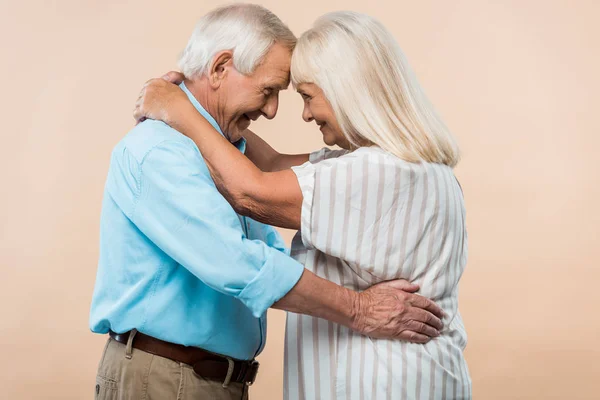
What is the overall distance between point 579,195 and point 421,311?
2731 mm

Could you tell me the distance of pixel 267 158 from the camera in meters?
2.48

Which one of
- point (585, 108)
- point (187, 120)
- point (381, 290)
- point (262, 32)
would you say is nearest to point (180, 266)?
point (187, 120)

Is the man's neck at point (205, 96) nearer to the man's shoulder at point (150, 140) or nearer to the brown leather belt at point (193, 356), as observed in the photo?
the man's shoulder at point (150, 140)

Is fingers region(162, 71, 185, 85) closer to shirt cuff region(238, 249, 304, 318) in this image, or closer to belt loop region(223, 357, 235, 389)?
shirt cuff region(238, 249, 304, 318)

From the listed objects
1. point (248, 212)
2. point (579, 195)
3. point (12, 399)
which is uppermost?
point (248, 212)

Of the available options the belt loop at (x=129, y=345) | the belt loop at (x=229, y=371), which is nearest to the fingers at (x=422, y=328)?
the belt loop at (x=229, y=371)

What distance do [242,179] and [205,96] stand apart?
35 centimetres

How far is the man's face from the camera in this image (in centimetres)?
204

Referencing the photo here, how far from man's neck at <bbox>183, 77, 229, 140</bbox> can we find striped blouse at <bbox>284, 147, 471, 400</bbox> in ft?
1.06

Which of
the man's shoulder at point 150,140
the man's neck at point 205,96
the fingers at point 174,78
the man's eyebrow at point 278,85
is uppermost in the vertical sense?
the man's eyebrow at point 278,85

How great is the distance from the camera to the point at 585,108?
14.3ft

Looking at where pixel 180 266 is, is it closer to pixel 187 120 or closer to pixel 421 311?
pixel 187 120

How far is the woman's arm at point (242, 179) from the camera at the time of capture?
1845mm

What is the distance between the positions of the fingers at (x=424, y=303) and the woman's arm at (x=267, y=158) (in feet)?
2.22
